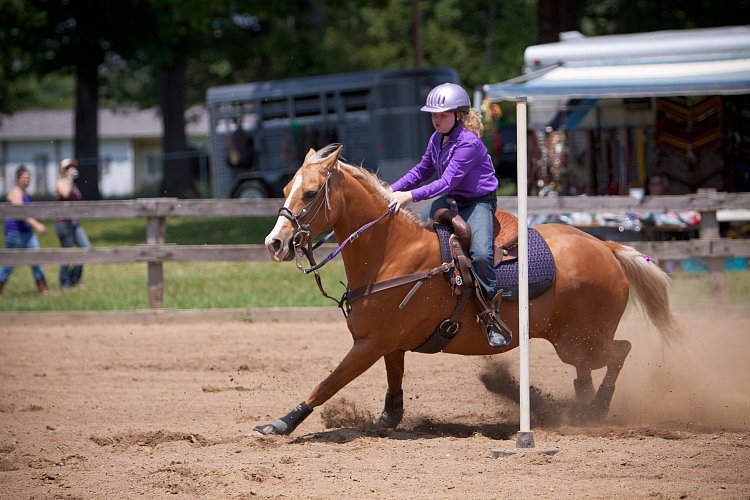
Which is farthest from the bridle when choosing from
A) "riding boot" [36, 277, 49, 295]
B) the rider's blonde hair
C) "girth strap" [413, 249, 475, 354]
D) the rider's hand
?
"riding boot" [36, 277, 49, 295]

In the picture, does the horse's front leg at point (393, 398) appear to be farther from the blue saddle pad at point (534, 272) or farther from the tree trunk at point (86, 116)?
the tree trunk at point (86, 116)

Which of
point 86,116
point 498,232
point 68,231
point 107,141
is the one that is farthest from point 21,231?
point 107,141

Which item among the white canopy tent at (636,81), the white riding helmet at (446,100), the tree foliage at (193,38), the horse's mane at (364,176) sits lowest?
the horse's mane at (364,176)

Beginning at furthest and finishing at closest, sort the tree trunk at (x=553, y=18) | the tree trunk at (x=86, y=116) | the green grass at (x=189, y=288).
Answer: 1. the tree trunk at (x=86, y=116)
2. the tree trunk at (x=553, y=18)
3. the green grass at (x=189, y=288)

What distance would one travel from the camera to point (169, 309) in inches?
476

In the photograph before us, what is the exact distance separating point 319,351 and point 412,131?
13011 mm

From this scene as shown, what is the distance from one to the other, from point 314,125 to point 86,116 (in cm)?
1070

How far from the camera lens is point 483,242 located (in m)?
6.67

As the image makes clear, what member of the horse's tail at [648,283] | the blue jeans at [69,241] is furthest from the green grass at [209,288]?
the horse's tail at [648,283]

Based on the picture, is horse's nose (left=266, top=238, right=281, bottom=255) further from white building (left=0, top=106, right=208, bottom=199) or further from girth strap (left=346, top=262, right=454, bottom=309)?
white building (left=0, top=106, right=208, bottom=199)

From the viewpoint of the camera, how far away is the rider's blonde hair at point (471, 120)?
6.64 meters

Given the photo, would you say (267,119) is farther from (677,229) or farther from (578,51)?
(677,229)

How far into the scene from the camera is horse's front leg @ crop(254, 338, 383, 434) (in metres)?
6.52

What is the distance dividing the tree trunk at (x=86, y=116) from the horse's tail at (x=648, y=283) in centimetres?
2453
